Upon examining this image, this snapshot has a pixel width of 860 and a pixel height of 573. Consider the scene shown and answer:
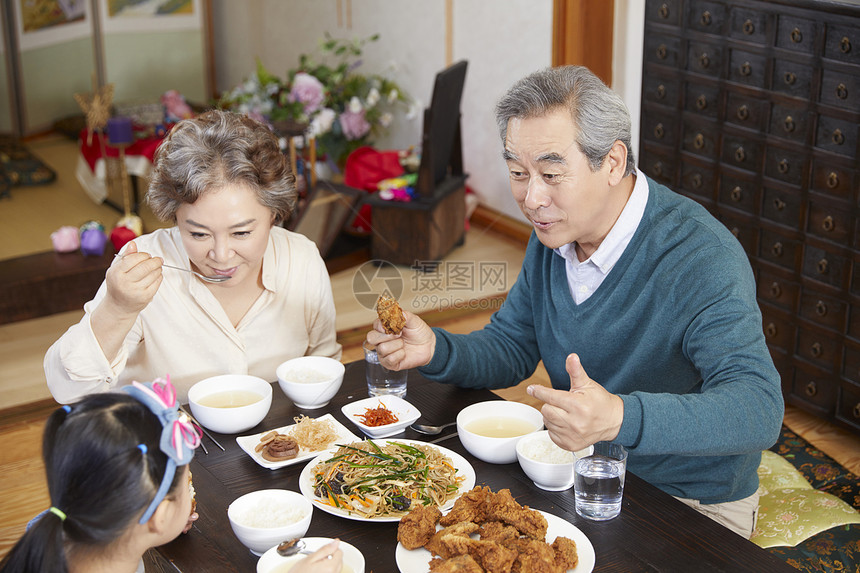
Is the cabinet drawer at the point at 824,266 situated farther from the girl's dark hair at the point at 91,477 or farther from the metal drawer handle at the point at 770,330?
the girl's dark hair at the point at 91,477

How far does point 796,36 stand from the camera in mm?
2744

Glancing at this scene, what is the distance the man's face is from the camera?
1650 millimetres

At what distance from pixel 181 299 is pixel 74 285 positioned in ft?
6.62

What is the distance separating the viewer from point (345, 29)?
19.6 ft

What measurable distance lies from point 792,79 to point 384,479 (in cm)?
201

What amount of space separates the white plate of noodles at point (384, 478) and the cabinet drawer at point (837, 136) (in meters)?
1.73

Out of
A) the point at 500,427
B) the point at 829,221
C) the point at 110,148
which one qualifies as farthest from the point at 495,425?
the point at 110,148

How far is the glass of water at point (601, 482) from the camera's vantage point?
140cm

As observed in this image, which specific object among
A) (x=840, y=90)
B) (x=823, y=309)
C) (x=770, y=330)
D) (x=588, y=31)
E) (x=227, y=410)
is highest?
(x=588, y=31)

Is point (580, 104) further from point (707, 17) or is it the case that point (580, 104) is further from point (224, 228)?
point (707, 17)

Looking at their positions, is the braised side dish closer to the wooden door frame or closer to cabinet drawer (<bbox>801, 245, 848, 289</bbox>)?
cabinet drawer (<bbox>801, 245, 848, 289</bbox>)

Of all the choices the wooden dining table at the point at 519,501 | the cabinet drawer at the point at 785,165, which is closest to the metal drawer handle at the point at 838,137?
the cabinet drawer at the point at 785,165

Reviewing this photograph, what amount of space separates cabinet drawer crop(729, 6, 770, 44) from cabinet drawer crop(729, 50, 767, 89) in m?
0.05

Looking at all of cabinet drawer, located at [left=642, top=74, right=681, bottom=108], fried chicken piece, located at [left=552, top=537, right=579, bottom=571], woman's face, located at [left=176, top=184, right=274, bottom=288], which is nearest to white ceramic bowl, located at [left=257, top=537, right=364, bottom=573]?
fried chicken piece, located at [left=552, top=537, right=579, bottom=571]
